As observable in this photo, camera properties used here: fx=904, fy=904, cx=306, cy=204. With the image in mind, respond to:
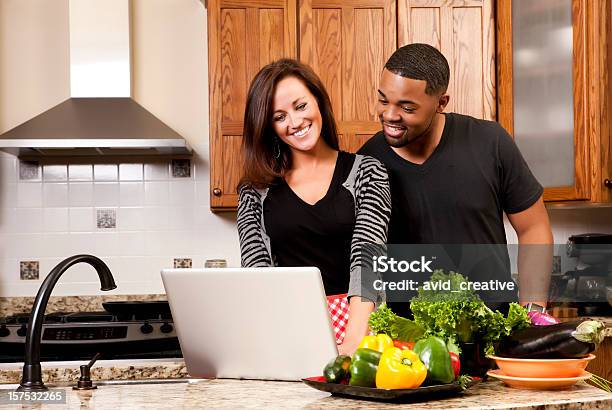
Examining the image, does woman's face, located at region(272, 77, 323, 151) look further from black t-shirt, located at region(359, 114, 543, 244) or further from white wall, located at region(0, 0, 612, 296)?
white wall, located at region(0, 0, 612, 296)

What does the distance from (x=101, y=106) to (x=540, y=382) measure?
259 cm

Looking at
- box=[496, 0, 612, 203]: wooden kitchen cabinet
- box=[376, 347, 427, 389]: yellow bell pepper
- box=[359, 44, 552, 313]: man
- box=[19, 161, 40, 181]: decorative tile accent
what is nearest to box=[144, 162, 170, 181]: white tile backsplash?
box=[19, 161, 40, 181]: decorative tile accent

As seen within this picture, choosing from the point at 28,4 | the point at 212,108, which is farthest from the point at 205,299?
the point at 28,4

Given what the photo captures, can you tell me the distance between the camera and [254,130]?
236 centimetres

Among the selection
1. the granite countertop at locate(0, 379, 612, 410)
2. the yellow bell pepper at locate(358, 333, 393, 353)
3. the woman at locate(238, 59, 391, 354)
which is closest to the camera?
the granite countertop at locate(0, 379, 612, 410)

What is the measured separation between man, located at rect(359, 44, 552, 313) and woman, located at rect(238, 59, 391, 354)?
0.80ft

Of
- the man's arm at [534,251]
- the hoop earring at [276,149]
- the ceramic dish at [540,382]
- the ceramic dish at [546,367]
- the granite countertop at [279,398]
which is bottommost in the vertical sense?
the granite countertop at [279,398]

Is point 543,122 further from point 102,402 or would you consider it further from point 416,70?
point 102,402

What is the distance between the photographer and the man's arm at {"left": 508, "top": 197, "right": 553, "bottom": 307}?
274 centimetres

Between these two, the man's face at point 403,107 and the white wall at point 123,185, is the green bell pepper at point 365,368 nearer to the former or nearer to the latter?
the man's face at point 403,107

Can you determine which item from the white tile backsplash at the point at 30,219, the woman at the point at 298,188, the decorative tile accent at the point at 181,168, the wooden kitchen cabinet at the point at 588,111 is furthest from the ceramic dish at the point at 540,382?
the white tile backsplash at the point at 30,219

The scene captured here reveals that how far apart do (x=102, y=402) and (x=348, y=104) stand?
225cm

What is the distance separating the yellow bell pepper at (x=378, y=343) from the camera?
5.74ft

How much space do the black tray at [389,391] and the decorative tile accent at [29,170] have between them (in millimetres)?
2612
